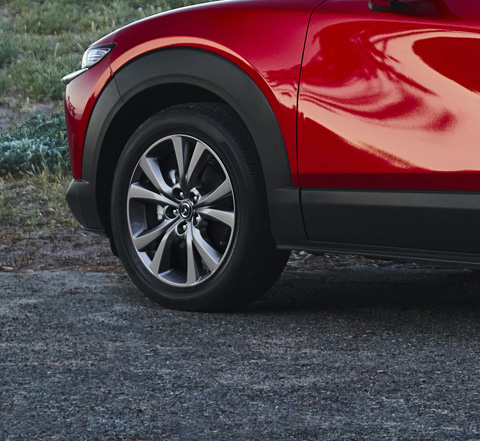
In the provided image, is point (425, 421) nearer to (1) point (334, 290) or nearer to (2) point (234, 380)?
(2) point (234, 380)

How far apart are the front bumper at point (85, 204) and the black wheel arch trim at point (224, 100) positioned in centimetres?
6

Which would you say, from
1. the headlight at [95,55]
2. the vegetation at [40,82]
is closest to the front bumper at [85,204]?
the headlight at [95,55]

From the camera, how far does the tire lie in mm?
3680

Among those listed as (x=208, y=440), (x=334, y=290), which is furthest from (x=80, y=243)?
(x=208, y=440)

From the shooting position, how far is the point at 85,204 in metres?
4.20

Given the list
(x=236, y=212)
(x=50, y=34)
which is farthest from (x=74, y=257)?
(x=50, y=34)

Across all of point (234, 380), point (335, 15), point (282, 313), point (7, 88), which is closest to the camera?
point (234, 380)

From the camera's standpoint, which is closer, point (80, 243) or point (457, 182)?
point (457, 182)

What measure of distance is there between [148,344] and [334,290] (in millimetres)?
1420

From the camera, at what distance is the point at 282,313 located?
12.7ft

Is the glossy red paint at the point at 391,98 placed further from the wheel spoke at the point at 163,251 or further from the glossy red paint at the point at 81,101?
the glossy red paint at the point at 81,101

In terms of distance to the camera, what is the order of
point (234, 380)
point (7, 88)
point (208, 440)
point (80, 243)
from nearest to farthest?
1. point (208, 440)
2. point (234, 380)
3. point (80, 243)
4. point (7, 88)

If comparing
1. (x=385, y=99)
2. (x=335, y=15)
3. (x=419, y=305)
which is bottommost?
(x=419, y=305)

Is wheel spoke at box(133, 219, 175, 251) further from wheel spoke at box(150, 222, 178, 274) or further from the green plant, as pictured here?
the green plant
